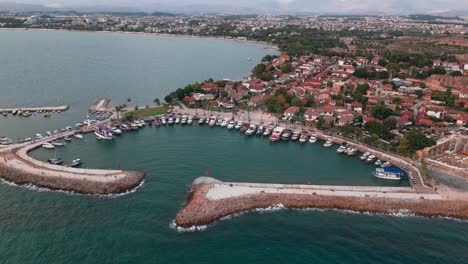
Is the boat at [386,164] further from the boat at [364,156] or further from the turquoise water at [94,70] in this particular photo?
the turquoise water at [94,70]

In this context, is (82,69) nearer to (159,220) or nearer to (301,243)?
(159,220)

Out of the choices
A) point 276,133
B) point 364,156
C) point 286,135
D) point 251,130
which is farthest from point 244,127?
point 364,156

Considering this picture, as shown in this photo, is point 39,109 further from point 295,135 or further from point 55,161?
point 295,135

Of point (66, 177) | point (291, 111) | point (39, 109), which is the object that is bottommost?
point (66, 177)

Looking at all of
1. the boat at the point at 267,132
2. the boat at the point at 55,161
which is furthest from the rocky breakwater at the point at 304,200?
the boat at the point at 267,132

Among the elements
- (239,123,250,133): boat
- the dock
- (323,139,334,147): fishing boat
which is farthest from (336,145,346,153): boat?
the dock

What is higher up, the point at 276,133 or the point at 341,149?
the point at 276,133

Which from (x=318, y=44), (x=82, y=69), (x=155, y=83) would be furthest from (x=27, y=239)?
(x=318, y=44)
